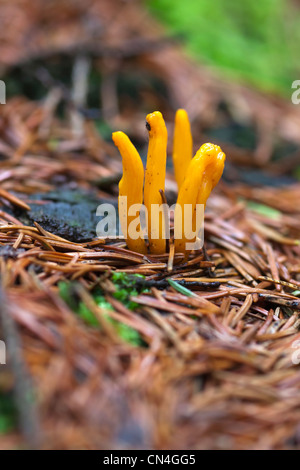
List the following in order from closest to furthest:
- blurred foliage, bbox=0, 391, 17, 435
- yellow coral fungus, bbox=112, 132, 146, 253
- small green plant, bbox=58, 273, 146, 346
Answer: blurred foliage, bbox=0, 391, 17, 435 → small green plant, bbox=58, 273, 146, 346 → yellow coral fungus, bbox=112, 132, 146, 253

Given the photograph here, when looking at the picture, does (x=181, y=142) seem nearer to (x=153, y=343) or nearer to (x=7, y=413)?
(x=153, y=343)

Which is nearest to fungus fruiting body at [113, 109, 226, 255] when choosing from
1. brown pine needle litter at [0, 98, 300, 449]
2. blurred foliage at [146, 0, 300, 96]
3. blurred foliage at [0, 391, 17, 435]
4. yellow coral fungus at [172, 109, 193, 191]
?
brown pine needle litter at [0, 98, 300, 449]

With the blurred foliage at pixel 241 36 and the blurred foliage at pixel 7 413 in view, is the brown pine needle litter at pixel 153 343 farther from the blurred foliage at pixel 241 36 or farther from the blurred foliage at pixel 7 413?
the blurred foliage at pixel 241 36

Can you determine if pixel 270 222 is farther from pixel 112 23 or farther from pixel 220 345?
pixel 112 23

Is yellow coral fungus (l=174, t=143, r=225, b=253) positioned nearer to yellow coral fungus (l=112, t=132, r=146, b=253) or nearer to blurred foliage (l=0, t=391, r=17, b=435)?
yellow coral fungus (l=112, t=132, r=146, b=253)

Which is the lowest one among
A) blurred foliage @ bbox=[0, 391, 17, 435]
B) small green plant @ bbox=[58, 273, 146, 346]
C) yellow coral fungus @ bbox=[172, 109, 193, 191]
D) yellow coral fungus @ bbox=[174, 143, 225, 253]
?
blurred foliage @ bbox=[0, 391, 17, 435]

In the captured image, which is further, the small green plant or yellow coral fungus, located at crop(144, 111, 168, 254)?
yellow coral fungus, located at crop(144, 111, 168, 254)

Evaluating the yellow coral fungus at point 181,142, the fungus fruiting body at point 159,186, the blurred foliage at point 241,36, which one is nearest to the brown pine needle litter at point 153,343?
the fungus fruiting body at point 159,186

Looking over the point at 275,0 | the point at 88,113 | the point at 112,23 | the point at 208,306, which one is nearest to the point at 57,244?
the point at 208,306
